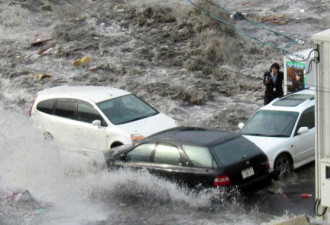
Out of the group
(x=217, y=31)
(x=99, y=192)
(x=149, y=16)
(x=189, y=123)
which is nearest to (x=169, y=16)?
(x=149, y=16)

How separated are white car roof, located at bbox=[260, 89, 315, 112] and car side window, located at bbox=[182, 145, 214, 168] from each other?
313cm

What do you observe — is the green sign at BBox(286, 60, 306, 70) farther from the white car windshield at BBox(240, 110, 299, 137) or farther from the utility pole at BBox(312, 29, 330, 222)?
the utility pole at BBox(312, 29, 330, 222)

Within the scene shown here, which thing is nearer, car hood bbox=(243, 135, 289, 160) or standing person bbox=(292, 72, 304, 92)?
car hood bbox=(243, 135, 289, 160)

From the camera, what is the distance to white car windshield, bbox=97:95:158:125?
1634cm

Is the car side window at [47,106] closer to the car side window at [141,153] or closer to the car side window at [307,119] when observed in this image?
the car side window at [141,153]

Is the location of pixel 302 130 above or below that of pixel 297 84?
below

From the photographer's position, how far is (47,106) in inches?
689

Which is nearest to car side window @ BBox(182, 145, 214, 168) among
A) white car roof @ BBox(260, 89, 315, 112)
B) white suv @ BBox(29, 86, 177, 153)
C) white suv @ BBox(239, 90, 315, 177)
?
white suv @ BBox(239, 90, 315, 177)

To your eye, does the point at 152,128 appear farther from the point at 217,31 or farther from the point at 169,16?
the point at 169,16

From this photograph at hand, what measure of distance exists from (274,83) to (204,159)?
487 cm

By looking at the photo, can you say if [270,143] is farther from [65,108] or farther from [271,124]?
[65,108]

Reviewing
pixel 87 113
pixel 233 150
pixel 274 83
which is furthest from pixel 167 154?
pixel 274 83

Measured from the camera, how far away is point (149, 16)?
26875 mm

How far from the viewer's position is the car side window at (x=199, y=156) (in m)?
13.0
